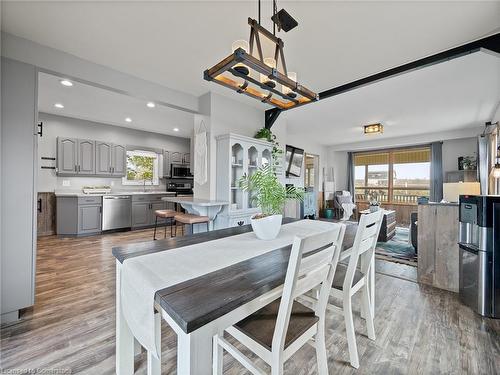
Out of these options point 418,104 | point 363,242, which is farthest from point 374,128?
point 363,242

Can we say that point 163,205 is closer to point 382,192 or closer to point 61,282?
point 61,282

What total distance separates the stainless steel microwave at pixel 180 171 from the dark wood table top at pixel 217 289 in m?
4.92

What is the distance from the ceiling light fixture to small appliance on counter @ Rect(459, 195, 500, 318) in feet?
5.98

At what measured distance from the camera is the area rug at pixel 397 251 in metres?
3.38

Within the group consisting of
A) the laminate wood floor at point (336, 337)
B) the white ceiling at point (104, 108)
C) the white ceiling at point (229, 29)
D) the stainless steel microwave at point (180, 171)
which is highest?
the white ceiling at point (104, 108)

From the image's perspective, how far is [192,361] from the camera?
0.72 m

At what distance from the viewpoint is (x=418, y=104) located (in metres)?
3.77

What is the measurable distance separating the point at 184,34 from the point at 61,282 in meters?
2.94

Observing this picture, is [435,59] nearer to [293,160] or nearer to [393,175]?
[293,160]

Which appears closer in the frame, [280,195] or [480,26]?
[280,195]

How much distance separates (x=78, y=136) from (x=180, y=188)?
2.56 metres

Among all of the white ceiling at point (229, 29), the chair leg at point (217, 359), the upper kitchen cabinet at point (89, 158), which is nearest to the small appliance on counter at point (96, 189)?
→ the upper kitchen cabinet at point (89, 158)

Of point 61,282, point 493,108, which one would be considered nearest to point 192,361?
point 61,282

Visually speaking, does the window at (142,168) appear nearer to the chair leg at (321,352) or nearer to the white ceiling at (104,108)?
the white ceiling at (104,108)
